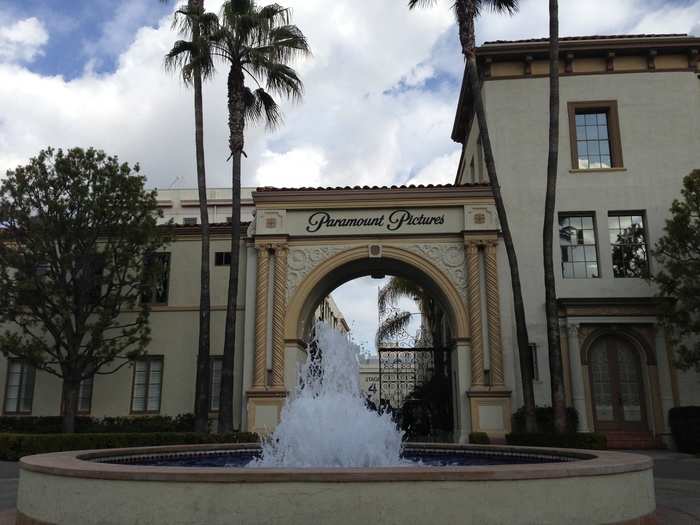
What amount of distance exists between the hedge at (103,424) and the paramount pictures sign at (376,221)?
7.13 metres

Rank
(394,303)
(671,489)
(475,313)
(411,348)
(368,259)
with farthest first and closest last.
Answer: (394,303) → (411,348) → (368,259) → (475,313) → (671,489)

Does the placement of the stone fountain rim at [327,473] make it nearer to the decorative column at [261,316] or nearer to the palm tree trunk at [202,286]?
the palm tree trunk at [202,286]

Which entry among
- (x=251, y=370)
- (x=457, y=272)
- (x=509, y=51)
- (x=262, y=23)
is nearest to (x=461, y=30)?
(x=509, y=51)

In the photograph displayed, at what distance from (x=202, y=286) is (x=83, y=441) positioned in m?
5.23

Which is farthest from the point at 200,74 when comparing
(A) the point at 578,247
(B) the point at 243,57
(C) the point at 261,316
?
(A) the point at 578,247

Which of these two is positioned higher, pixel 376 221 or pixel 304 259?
pixel 376 221

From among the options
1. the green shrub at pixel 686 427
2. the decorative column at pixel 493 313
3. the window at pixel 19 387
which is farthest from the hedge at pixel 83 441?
the green shrub at pixel 686 427

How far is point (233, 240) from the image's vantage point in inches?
738

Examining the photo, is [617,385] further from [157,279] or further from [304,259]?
[157,279]

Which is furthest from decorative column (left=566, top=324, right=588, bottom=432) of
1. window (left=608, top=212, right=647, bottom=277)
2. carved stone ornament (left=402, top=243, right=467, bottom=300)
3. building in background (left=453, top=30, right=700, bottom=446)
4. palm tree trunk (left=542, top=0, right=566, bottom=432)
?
carved stone ornament (left=402, top=243, right=467, bottom=300)

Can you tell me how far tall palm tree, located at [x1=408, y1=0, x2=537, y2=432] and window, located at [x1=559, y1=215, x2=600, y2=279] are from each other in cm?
336

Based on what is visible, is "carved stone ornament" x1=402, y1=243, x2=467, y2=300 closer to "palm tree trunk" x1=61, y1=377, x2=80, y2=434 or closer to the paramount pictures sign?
the paramount pictures sign

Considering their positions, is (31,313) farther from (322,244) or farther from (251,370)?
(322,244)

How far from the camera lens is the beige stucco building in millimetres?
19078
